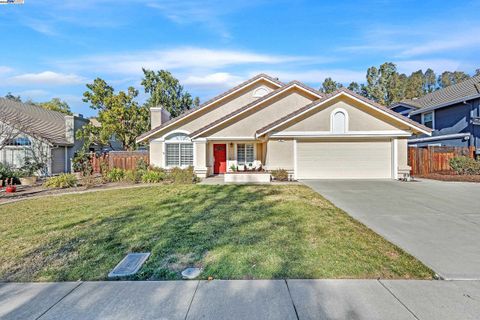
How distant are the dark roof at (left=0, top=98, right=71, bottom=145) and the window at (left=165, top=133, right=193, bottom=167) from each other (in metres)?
10.5

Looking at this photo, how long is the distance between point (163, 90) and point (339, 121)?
84.6ft

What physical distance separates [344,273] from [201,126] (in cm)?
1659

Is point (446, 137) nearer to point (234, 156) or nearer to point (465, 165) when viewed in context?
point (465, 165)

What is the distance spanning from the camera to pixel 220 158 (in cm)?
2019

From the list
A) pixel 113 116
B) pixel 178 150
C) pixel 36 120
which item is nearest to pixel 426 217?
pixel 178 150

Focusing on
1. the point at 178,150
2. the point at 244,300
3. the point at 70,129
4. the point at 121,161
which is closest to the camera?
the point at 244,300

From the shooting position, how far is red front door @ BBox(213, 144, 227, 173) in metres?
20.1

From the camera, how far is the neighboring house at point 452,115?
20.2m

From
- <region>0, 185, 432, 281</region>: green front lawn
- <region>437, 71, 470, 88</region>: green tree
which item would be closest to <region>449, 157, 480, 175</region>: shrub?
<region>0, 185, 432, 281</region>: green front lawn

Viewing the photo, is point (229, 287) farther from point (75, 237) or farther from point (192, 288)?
point (75, 237)

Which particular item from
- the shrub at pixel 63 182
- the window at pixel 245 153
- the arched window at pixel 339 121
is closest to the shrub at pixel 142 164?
the shrub at pixel 63 182

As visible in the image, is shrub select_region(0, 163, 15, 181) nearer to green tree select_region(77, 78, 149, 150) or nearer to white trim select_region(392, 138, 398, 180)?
green tree select_region(77, 78, 149, 150)

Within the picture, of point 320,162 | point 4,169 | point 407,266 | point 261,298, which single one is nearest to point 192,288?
point 261,298

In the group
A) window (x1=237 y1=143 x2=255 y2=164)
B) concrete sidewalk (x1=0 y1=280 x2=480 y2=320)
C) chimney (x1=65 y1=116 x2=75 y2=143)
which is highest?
chimney (x1=65 y1=116 x2=75 y2=143)
